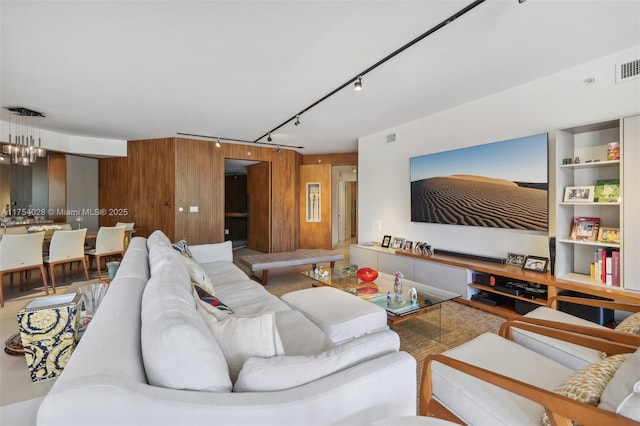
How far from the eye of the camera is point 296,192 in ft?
24.0

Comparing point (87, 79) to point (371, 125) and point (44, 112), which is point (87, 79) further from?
point (371, 125)

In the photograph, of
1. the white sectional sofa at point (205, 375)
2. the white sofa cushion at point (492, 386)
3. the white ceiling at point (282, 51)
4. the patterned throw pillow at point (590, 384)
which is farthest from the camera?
the white ceiling at point (282, 51)

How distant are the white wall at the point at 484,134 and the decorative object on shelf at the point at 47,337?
13.0ft

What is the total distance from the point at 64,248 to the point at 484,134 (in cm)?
593

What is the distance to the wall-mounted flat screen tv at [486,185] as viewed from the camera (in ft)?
10.1

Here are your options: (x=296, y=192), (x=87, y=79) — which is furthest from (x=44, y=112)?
(x=296, y=192)

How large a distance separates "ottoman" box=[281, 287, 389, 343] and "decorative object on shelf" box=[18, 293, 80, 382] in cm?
139

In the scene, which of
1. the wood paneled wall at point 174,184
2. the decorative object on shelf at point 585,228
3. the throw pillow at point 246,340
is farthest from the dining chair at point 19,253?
the decorative object on shelf at point 585,228

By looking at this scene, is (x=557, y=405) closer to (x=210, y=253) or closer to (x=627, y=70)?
(x=627, y=70)

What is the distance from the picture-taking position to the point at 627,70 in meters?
2.52

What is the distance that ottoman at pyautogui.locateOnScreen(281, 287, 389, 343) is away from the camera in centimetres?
202

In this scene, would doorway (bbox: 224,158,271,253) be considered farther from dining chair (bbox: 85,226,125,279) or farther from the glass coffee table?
the glass coffee table

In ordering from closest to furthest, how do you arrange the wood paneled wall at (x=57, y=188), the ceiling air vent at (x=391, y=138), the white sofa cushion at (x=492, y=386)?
the white sofa cushion at (x=492, y=386) → the ceiling air vent at (x=391, y=138) → the wood paneled wall at (x=57, y=188)

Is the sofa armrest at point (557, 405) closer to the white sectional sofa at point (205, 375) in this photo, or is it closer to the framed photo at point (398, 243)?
the white sectional sofa at point (205, 375)
